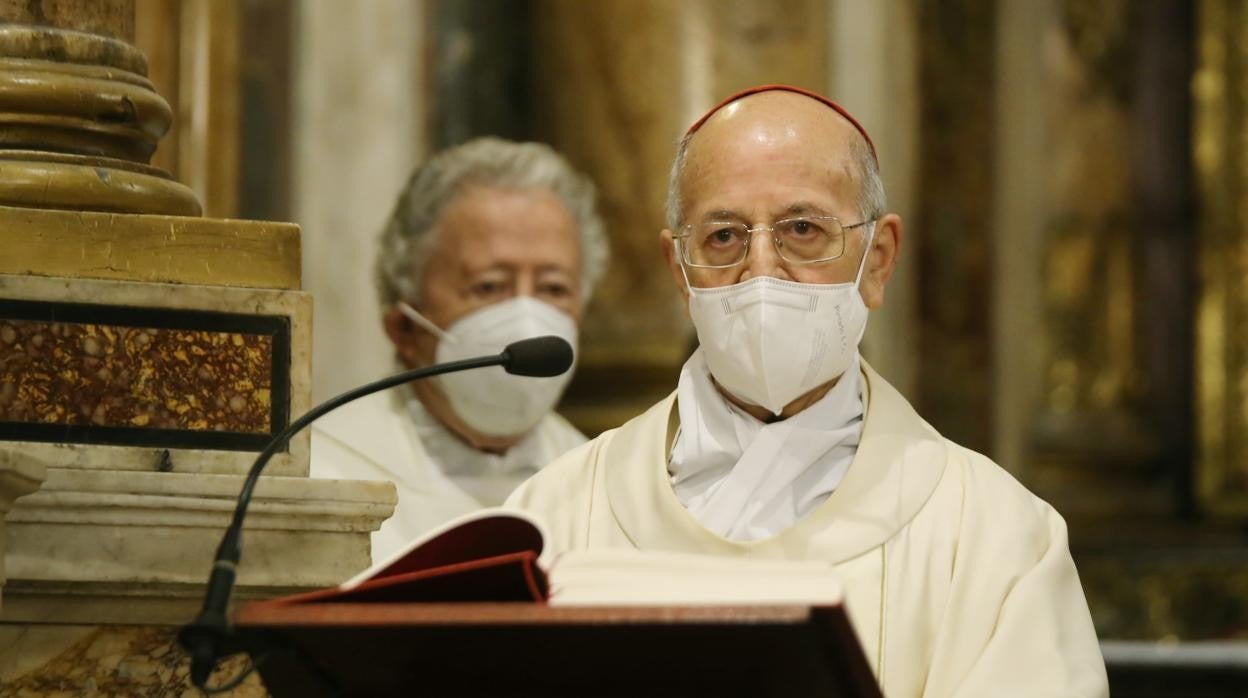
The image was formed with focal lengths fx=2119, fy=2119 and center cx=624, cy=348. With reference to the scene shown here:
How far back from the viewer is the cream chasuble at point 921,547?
2869mm

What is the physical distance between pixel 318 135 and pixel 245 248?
3.77 meters

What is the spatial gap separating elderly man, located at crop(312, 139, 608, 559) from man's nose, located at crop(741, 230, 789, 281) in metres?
1.72

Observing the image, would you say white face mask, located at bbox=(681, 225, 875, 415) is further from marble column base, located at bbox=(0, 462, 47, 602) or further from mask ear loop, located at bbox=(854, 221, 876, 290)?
marble column base, located at bbox=(0, 462, 47, 602)

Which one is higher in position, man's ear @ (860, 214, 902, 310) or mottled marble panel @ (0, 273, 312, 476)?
man's ear @ (860, 214, 902, 310)

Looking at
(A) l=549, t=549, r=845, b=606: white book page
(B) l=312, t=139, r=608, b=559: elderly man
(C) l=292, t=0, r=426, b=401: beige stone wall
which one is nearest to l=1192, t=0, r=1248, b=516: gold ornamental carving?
(C) l=292, t=0, r=426, b=401: beige stone wall

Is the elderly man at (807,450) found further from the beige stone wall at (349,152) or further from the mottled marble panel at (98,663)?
the beige stone wall at (349,152)

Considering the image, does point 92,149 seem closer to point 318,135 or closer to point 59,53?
point 59,53

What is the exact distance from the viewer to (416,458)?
505 centimetres

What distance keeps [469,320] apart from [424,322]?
136 millimetres

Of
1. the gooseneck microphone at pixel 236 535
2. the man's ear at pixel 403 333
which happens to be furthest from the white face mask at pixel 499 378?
the gooseneck microphone at pixel 236 535

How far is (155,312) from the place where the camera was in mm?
3236

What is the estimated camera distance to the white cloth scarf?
316 cm

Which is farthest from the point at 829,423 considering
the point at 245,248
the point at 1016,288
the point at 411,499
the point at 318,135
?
the point at 1016,288

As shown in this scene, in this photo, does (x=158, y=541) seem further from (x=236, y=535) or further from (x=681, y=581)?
(x=681, y=581)
